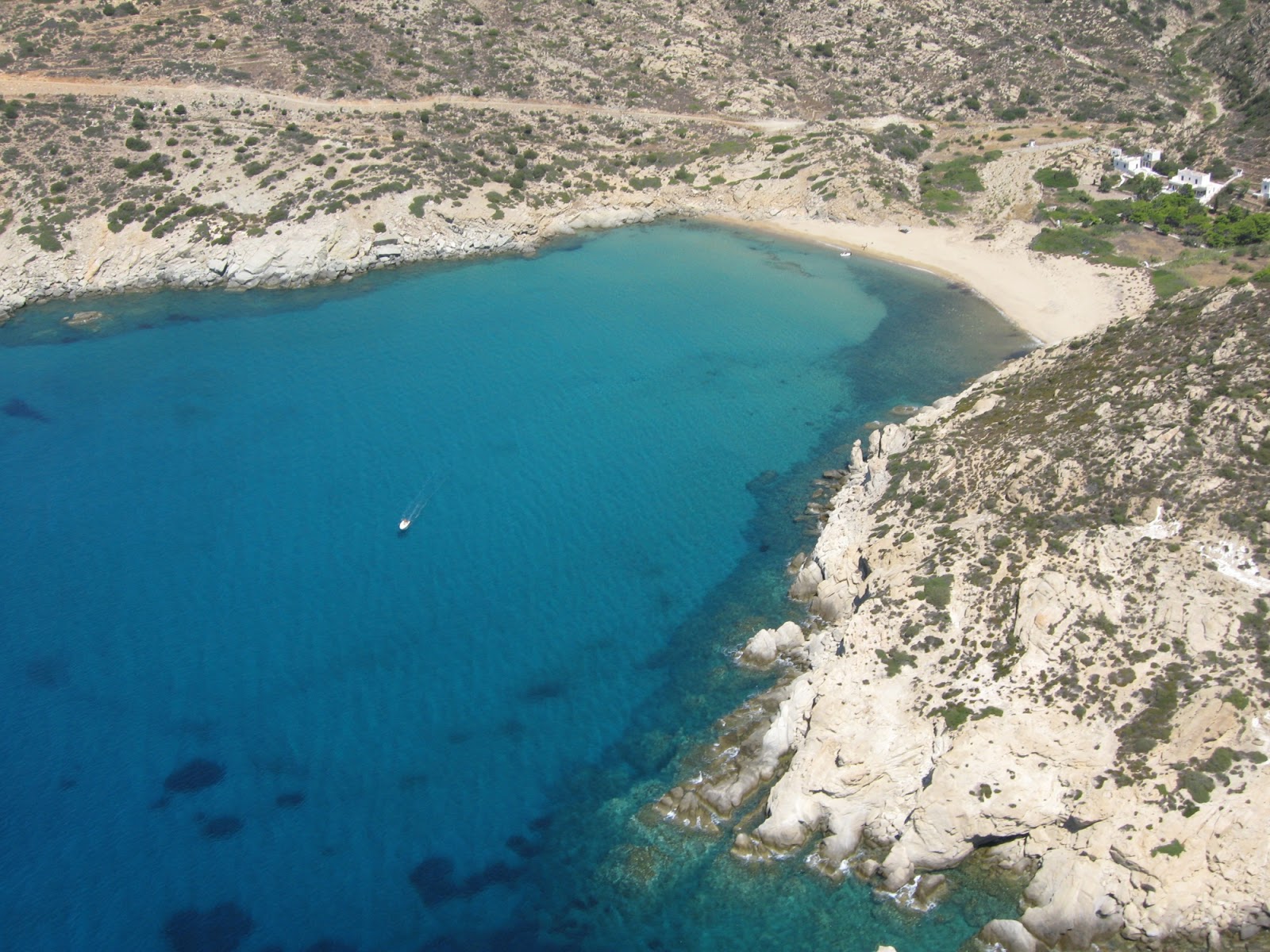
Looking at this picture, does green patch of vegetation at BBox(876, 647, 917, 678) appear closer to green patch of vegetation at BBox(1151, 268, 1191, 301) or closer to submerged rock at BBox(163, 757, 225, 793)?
submerged rock at BBox(163, 757, 225, 793)

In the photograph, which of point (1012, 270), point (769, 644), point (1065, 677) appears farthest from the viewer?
point (1012, 270)

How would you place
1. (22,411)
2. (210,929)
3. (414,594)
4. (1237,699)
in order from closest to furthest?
1. (210,929)
2. (1237,699)
3. (414,594)
4. (22,411)

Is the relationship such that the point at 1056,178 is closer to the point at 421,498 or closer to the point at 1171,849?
the point at 421,498

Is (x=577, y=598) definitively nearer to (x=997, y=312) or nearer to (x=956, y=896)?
(x=956, y=896)

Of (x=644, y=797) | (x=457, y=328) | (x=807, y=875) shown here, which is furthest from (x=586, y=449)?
(x=807, y=875)

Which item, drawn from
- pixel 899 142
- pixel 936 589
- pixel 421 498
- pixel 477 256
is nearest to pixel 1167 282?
pixel 899 142

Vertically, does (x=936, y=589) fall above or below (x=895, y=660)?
above

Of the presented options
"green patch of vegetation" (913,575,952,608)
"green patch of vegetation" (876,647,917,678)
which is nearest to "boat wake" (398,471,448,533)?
"green patch of vegetation" (876,647,917,678)
